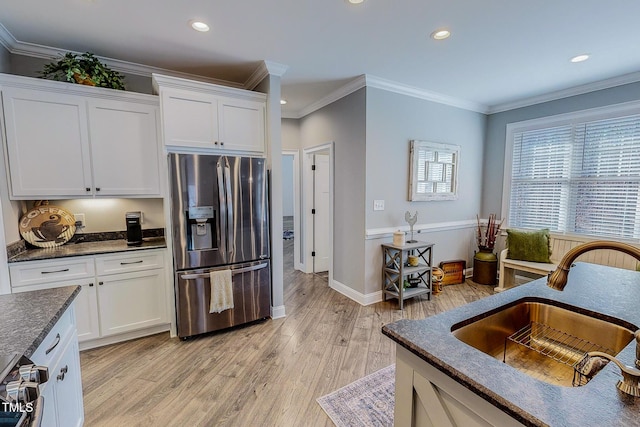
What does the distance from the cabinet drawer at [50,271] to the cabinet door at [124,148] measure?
2.10 ft

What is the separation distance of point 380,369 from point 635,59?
12.5 feet

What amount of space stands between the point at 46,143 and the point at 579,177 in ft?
18.5

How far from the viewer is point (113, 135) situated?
2.54 m

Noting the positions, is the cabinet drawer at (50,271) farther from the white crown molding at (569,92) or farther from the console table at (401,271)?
the white crown molding at (569,92)

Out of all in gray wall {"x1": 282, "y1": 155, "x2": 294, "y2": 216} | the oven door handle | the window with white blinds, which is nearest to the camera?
the oven door handle

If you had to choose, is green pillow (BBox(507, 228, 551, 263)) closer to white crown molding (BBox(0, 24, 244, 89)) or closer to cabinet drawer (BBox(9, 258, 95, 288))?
white crown molding (BBox(0, 24, 244, 89))

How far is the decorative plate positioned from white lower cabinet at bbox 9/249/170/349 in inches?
16.2

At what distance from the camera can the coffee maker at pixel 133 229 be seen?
2652mm

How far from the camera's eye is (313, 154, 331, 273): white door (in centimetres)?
451

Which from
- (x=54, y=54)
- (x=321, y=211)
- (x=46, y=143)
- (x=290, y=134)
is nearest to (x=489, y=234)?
(x=321, y=211)

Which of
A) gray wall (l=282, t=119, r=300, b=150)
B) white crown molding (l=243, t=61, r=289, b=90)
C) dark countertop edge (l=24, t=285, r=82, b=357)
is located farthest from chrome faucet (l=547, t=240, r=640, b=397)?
gray wall (l=282, t=119, r=300, b=150)

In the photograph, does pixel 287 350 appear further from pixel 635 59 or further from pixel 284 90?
pixel 635 59

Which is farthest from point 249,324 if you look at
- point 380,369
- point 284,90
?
point 284,90

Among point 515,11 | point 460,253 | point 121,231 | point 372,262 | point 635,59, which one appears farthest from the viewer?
point 460,253
